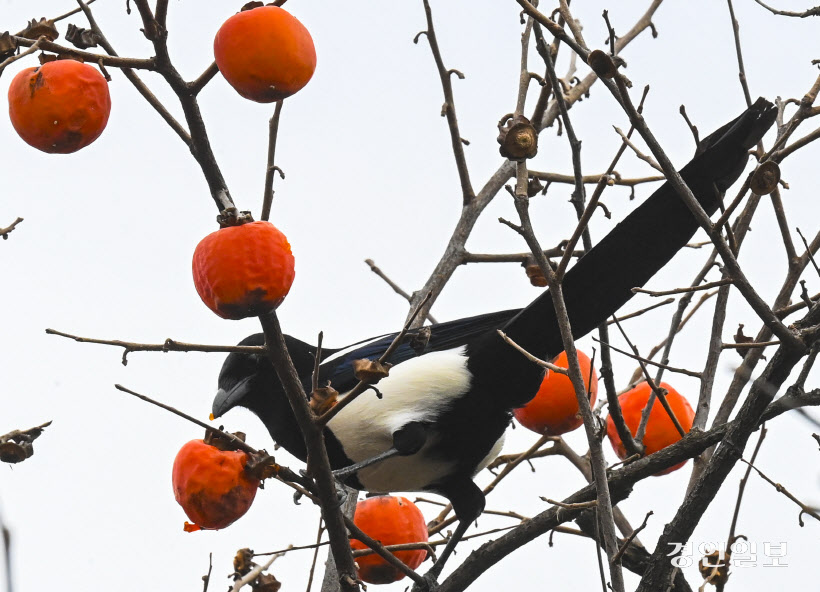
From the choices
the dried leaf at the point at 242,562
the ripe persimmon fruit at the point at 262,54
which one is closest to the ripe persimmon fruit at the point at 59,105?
the ripe persimmon fruit at the point at 262,54

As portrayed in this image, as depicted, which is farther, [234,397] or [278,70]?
[234,397]

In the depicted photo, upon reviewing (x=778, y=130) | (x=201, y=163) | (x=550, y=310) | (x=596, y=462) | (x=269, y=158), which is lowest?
(x=596, y=462)

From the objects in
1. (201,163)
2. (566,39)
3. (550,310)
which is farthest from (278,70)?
(550,310)

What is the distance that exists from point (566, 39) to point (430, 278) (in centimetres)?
167

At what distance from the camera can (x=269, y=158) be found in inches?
88.9

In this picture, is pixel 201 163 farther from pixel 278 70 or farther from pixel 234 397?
pixel 234 397

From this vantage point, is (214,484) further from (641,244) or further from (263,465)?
(641,244)

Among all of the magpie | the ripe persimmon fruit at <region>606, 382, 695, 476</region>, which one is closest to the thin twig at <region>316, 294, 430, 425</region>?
the magpie

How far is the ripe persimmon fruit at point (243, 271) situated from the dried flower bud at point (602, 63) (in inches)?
26.2

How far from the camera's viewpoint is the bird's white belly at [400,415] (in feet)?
10.2

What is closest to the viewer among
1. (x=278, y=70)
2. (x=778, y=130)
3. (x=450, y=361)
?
(x=278, y=70)

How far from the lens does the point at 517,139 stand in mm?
1960

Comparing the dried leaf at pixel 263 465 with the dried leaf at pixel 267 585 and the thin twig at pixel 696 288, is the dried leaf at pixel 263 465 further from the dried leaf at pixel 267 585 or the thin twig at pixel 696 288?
the thin twig at pixel 696 288

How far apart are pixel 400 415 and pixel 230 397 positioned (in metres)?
0.58
